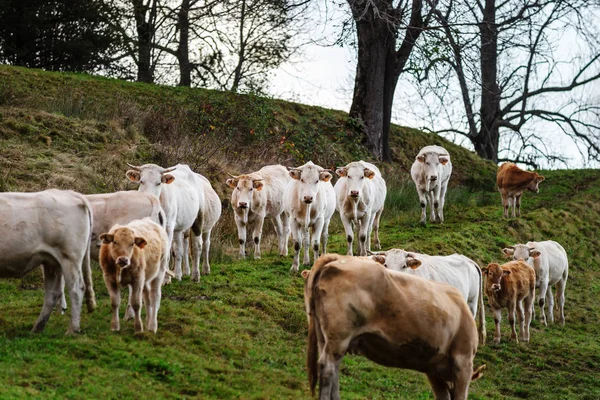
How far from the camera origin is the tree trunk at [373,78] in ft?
101

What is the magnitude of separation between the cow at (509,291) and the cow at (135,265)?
6.83 meters

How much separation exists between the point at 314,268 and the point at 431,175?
49.1ft

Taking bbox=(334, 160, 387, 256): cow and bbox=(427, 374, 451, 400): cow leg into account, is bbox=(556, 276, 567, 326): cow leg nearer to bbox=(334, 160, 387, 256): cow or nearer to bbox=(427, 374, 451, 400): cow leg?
bbox=(334, 160, 387, 256): cow

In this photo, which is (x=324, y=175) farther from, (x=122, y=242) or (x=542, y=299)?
(x=122, y=242)

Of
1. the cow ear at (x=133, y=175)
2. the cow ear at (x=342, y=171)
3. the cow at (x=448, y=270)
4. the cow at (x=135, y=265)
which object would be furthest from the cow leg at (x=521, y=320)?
the cow at (x=135, y=265)

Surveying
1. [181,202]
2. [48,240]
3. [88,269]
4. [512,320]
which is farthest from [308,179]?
[48,240]

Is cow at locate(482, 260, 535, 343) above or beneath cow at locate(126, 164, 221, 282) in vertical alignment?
beneath

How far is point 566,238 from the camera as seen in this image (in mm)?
24859

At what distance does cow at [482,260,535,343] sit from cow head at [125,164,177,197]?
6039mm

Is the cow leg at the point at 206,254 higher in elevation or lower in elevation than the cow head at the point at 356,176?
lower

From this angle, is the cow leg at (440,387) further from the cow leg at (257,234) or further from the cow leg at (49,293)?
the cow leg at (257,234)

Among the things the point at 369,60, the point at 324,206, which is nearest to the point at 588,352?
the point at 324,206

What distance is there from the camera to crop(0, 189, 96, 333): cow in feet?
34.7

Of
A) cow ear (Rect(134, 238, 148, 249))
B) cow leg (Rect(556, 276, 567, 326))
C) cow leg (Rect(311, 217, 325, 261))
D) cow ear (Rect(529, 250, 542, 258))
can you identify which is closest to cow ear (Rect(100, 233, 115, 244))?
cow ear (Rect(134, 238, 148, 249))
